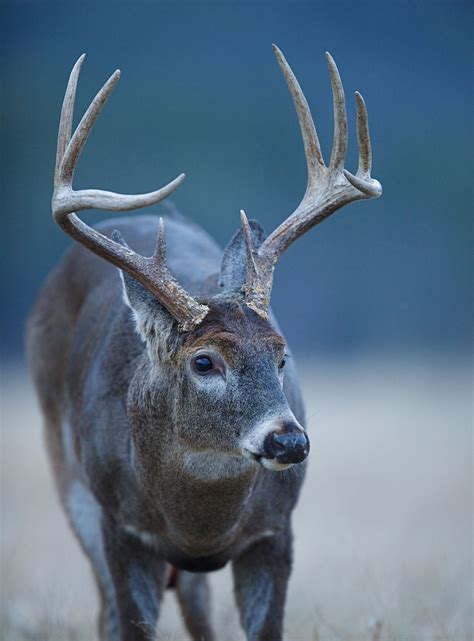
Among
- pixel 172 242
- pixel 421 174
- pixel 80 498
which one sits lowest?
pixel 80 498

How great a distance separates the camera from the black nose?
485cm

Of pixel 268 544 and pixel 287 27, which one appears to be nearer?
pixel 268 544

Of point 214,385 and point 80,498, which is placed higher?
point 214,385

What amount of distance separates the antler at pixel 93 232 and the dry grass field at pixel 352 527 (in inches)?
63.0

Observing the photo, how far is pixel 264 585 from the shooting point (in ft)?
19.5

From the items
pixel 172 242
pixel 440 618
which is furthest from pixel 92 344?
pixel 440 618

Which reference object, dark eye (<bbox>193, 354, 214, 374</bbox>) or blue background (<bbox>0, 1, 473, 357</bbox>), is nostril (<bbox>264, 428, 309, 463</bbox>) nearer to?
dark eye (<bbox>193, 354, 214, 374</bbox>)

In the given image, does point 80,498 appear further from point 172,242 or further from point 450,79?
point 450,79

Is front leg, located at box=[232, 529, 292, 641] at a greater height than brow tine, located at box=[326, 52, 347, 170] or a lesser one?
lesser

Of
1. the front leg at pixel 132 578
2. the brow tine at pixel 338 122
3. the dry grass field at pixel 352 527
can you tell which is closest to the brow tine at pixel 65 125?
the brow tine at pixel 338 122

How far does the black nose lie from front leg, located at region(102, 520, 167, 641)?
4.42ft

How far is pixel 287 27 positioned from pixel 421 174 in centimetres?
485

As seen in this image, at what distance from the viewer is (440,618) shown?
686 centimetres

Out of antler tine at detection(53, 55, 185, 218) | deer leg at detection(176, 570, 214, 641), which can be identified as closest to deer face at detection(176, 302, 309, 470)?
antler tine at detection(53, 55, 185, 218)
